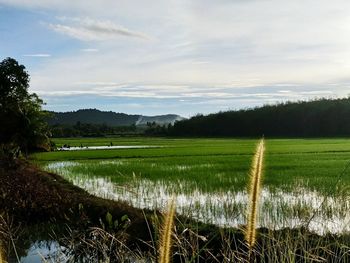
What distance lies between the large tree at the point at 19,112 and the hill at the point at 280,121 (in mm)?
32979

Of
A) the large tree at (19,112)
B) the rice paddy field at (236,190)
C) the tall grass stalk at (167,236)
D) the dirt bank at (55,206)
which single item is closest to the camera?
the tall grass stalk at (167,236)

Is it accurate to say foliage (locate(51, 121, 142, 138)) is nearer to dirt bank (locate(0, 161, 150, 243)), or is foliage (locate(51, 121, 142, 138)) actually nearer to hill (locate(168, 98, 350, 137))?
hill (locate(168, 98, 350, 137))

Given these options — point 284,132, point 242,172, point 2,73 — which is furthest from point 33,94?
point 284,132

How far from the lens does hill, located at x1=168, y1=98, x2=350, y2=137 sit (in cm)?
7462

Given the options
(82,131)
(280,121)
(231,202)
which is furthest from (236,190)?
(280,121)

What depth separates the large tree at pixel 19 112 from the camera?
126 ft

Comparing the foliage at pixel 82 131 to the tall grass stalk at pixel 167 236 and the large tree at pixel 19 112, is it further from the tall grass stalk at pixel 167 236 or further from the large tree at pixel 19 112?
the tall grass stalk at pixel 167 236

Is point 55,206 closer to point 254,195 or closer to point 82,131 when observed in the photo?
point 254,195

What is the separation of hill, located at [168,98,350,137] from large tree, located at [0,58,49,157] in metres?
33.0

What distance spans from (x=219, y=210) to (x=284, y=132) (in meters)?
73.0

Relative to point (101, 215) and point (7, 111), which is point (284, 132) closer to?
point (7, 111)

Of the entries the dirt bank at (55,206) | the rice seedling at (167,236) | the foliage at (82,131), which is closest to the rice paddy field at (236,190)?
the dirt bank at (55,206)

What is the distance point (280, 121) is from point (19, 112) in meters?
53.1

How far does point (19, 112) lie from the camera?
127ft
